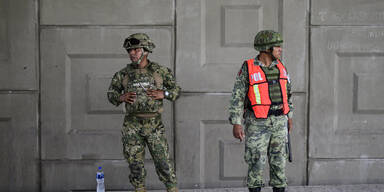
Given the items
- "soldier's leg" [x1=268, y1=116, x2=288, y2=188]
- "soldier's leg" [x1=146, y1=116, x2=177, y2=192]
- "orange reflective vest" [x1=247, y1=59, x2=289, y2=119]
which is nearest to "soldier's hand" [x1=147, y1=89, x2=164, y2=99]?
"soldier's leg" [x1=146, y1=116, x2=177, y2=192]

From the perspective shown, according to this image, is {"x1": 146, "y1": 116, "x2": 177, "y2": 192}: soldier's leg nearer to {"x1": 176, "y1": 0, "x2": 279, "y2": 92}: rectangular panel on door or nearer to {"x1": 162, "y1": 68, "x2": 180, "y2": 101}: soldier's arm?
{"x1": 162, "y1": 68, "x2": 180, "y2": 101}: soldier's arm

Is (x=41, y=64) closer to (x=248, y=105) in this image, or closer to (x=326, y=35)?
(x=248, y=105)

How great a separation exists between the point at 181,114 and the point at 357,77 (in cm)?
237

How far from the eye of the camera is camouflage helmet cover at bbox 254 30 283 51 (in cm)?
363

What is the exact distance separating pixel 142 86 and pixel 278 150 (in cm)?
152

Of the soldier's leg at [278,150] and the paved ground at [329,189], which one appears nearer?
the soldier's leg at [278,150]

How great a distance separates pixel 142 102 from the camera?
3.88 m

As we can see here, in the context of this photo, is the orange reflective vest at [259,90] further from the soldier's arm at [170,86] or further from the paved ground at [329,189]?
the paved ground at [329,189]

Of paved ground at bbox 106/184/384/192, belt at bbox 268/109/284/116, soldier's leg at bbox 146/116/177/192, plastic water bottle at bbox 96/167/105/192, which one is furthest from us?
paved ground at bbox 106/184/384/192

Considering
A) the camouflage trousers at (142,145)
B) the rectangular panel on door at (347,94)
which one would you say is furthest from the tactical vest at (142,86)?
the rectangular panel on door at (347,94)

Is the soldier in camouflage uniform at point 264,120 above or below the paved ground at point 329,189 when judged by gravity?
above

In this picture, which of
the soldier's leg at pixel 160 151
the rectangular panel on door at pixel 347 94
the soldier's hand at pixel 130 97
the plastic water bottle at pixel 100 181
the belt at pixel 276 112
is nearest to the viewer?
the belt at pixel 276 112

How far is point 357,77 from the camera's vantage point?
501cm

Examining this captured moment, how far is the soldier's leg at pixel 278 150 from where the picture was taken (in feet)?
12.4
